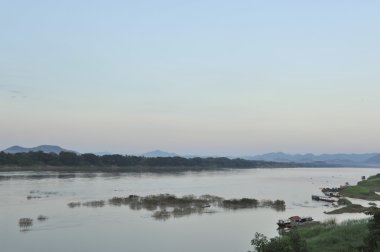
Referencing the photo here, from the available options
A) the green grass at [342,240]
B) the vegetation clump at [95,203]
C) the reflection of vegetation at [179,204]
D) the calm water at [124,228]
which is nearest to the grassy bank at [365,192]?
the calm water at [124,228]

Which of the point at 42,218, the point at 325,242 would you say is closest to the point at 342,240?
the point at 325,242

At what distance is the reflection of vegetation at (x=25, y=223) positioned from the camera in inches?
1570

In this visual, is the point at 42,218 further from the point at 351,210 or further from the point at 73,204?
the point at 351,210

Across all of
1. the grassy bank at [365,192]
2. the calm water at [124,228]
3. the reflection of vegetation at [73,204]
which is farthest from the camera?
the grassy bank at [365,192]

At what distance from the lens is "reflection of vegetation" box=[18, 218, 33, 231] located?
39.9 m

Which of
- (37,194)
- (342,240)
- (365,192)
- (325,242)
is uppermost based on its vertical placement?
(342,240)

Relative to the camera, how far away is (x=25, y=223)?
41688 millimetres

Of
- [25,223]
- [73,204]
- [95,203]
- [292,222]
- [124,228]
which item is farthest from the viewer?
[95,203]

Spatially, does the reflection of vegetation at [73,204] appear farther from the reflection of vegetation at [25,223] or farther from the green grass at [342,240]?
the green grass at [342,240]

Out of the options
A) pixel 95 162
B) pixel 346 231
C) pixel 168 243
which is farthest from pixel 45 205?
pixel 95 162

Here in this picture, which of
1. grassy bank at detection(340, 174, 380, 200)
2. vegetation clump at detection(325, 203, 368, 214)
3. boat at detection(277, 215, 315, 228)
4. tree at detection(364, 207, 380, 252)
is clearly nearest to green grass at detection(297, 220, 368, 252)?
tree at detection(364, 207, 380, 252)

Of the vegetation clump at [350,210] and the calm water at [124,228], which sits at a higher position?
the calm water at [124,228]

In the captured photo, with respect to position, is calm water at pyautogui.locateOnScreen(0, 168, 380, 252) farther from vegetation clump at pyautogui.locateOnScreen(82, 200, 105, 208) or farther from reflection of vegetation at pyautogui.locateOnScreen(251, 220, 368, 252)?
reflection of vegetation at pyautogui.locateOnScreen(251, 220, 368, 252)

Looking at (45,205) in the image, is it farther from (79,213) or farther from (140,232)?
(140,232)
